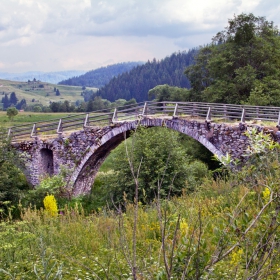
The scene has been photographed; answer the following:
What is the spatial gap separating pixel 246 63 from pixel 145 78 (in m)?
134

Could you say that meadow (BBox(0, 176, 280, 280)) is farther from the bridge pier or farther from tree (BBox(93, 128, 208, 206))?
the bridge pier

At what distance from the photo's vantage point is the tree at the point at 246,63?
2453cm

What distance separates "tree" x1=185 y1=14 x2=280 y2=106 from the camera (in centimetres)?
2453

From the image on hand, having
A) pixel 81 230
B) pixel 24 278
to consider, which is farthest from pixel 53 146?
pixel 24 278

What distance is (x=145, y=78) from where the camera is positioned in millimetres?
159000

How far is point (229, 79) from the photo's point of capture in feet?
86.7

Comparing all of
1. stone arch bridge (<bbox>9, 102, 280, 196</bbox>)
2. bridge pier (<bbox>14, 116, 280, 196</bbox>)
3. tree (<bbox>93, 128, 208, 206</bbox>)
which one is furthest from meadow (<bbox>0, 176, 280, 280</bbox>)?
bridge pier (<bbox>14, 116, 280, 196</bbox>)

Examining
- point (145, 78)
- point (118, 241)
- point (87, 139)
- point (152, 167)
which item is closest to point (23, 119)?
point (87, 139)

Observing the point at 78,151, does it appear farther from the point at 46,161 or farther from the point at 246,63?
A: the point at 246,63

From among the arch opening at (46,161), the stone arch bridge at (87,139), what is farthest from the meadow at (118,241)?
the arch opening at (46,161)

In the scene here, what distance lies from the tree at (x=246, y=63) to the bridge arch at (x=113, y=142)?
27.6 feet

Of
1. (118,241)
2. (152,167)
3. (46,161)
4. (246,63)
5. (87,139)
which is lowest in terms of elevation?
(46,161)

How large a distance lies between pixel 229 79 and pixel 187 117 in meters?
10.4

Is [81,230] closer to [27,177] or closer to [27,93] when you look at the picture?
[27,177]
